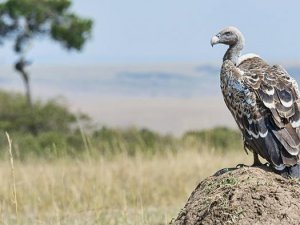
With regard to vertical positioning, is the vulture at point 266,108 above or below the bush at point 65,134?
above

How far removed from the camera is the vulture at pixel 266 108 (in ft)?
27.1

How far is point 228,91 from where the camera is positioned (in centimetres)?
901

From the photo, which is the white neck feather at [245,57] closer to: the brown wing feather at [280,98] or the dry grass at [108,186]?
the brown wing feather at [280,98]

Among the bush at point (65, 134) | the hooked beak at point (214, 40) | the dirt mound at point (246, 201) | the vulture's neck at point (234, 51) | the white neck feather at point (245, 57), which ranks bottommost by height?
the bush at point (65, 134)

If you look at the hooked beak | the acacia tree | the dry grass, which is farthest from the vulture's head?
the acacia tree

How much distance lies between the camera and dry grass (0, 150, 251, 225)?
13617 millimetres

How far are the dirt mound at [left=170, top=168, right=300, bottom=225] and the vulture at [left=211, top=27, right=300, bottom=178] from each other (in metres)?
0.41

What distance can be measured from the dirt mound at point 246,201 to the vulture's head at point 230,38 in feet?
6.65

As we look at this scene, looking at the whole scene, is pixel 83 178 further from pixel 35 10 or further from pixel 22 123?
pixel 35 10

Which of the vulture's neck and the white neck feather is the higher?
the vulture's neck

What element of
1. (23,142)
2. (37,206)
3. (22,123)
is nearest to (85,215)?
(37,206)

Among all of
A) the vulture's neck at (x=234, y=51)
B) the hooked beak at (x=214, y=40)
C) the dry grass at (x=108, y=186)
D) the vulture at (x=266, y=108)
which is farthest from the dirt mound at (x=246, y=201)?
the dry grass at (x=108, y=186)

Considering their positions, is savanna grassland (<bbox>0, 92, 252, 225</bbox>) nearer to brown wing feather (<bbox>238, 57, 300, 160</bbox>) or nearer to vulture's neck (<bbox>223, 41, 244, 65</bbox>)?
vulture's neck (<bbox>223, 41, 244, 65</bbox>)

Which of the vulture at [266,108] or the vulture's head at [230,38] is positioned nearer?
the vulture at [266,108]
